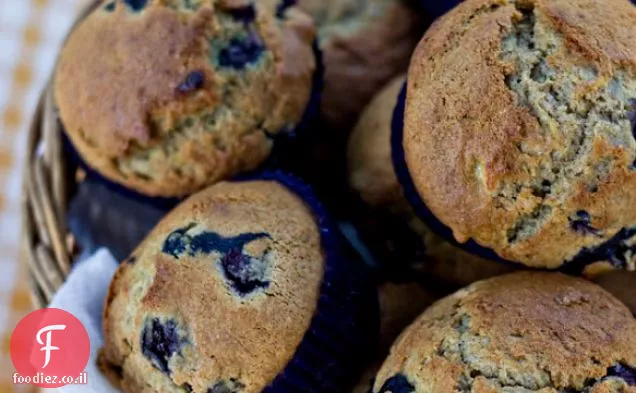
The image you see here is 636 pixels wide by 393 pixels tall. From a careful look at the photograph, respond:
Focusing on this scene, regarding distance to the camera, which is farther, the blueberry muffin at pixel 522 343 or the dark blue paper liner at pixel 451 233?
the dark blue paper liner at pixel 451 233

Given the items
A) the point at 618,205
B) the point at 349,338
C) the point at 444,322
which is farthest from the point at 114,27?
the point at 618,205

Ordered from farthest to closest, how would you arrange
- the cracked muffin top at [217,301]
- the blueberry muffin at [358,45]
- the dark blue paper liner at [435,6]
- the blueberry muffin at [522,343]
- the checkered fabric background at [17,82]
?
the checkered fabric background at [17,82], the blueberry muffin at [358,45], the dark blue paper liner at [435,6], the cracked muffin top at [217,301], the blueberry muffin at [522,343]

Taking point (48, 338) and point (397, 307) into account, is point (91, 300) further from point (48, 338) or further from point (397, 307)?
point (397, 307)

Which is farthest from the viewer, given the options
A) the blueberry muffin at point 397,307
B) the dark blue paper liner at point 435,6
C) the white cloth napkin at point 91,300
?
the dark blue paper liner at point 435,6

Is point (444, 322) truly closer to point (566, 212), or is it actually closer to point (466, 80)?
point (566, 212)

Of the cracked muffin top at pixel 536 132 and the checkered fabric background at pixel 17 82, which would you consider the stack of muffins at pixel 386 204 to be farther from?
the checkered fabric background at pixel 17 82

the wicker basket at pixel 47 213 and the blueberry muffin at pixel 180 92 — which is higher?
the blueberry muffin at pixel 180 92

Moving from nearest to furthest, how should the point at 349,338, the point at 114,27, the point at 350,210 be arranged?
the point at 349,338 → the point at 114,27 → the point at 350,210

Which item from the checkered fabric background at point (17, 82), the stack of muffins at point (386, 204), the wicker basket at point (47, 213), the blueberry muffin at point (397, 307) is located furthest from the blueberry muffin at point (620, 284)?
the checkered fabric background at point (17, 82)
